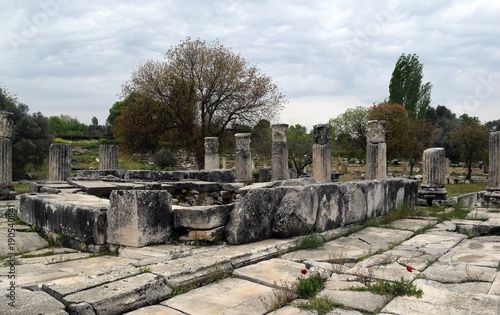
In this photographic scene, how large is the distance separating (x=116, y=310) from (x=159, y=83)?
23.4m

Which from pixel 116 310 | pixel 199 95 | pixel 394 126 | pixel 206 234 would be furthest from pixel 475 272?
pixel 394 126

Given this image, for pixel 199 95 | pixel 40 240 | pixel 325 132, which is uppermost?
pixel 199 95

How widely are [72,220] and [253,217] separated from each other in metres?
2.50

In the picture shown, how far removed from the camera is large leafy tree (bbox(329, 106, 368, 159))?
122ft

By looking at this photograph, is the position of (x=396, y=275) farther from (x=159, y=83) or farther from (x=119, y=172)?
(x=159, y=83)

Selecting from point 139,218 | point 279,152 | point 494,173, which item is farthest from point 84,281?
point 279,152

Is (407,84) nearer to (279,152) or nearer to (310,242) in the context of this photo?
(279,152)

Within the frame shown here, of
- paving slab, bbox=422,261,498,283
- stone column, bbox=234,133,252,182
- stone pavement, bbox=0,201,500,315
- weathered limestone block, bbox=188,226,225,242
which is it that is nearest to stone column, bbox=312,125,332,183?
stone column, bbox=234,133,252,182

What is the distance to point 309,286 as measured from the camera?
361 centimetres

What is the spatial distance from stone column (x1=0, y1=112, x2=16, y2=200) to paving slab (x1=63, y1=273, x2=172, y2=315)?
1272 cm

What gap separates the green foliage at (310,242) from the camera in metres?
5.36

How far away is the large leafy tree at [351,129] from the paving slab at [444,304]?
33572 millimetres

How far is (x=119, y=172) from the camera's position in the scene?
15227mm

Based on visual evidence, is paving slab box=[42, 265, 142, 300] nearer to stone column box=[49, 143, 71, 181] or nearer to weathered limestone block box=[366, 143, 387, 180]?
weathered limestone block box=[366, 143, 387, 180]
